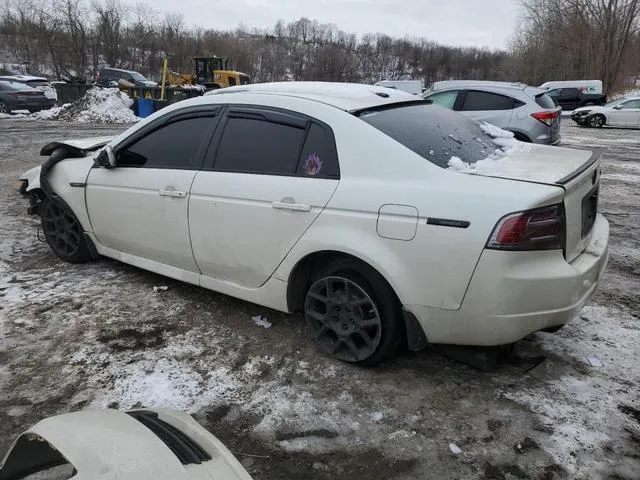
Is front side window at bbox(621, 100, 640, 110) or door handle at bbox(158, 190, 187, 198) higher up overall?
front side window at bbox(621, 100, 640, 110)

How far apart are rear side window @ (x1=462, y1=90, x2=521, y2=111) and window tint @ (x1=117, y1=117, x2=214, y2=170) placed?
709 cm

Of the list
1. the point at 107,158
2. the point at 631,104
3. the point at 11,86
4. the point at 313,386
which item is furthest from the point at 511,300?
the point at 11,86

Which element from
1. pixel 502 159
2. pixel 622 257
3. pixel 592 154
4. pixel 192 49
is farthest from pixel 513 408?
pixel 192 49

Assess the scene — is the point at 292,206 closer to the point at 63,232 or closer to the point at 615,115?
the point at 63,232

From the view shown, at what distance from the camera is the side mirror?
4.07 meters

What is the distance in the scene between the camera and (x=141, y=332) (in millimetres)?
3553

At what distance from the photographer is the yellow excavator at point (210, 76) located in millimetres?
31750

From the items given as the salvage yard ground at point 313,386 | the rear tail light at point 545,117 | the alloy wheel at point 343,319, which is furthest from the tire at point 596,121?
the alloy wheel at point 343,319

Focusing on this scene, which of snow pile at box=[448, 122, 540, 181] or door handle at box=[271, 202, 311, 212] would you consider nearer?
snow pile at box=[448, 122, 540, 181]

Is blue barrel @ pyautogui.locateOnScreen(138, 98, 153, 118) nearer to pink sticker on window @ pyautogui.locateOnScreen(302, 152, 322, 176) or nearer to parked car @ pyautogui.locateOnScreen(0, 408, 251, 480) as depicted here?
pink sticker on window @ pyautogui.locateOnScreen(302, 152, 322, 176)

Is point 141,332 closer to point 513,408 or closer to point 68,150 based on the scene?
point 68,150

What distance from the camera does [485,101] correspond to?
949 centimetres

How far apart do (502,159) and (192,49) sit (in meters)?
68.9

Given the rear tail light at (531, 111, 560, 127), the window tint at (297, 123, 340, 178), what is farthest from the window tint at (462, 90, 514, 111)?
the window tint at (297, 123, 340, 178)
